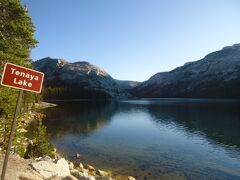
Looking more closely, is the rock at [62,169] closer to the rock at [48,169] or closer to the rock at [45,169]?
the rock at [48,169]

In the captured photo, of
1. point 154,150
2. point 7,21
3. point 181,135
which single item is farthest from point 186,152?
point 7,21

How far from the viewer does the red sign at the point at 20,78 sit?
1052cm

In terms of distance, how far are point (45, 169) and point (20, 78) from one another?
10.2 metres

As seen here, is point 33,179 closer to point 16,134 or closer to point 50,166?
point 50,166

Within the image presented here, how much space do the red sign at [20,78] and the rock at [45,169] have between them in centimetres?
905

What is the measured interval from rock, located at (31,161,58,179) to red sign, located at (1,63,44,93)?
9050 millimetres

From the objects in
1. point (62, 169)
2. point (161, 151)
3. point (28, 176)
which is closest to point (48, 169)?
point (62, 169)

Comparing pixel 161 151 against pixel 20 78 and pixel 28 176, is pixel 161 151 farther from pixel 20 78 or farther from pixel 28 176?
pixel 20 78

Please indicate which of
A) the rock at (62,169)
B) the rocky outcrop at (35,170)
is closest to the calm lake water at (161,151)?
the rock at (62,169)

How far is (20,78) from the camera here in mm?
10883

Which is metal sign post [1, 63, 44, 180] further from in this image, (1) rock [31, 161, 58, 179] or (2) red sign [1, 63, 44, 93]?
(1) rock [31, 161, 58, 179]

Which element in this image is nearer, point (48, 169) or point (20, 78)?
point (20, 78)

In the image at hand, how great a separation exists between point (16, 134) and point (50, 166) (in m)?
5.86

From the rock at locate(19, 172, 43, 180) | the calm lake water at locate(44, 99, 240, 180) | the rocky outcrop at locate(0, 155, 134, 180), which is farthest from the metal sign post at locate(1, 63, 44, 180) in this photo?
the calm lake water at locate(44, 99, 240, 180)
